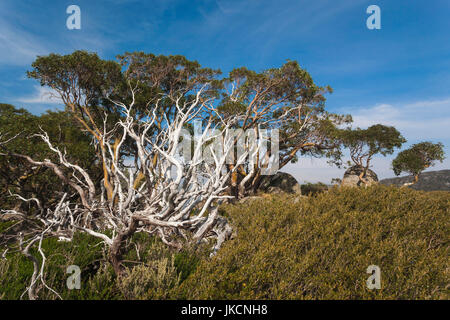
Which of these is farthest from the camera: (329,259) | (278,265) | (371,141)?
(371,141)

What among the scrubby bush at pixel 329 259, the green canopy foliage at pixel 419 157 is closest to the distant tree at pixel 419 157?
the green canopy foliage at pixel 419 157

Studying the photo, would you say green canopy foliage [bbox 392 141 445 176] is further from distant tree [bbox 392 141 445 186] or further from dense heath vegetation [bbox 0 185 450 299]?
dense heath vegetation [bbox 0 185 450 299]

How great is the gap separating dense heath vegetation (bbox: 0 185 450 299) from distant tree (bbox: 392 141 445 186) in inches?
980

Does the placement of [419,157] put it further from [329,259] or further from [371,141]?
[329,259]

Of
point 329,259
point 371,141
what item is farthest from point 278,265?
point 371,141

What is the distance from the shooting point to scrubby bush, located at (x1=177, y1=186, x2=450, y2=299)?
332cm

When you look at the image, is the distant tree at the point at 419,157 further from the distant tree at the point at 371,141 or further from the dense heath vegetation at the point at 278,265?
the dense heath vegetation at the point at 278,265

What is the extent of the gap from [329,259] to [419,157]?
30580mm

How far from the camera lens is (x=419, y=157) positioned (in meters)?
26.3

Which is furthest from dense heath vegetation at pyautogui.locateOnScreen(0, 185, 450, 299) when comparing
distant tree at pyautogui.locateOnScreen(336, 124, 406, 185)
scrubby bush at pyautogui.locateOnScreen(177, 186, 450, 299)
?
distant tree at pyautogui.locateOnScreen(336, 124, 406, 185)

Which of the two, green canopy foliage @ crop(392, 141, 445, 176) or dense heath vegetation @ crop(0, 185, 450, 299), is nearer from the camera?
dense heath vegetation @ crop(0, 185, 450, 299)
